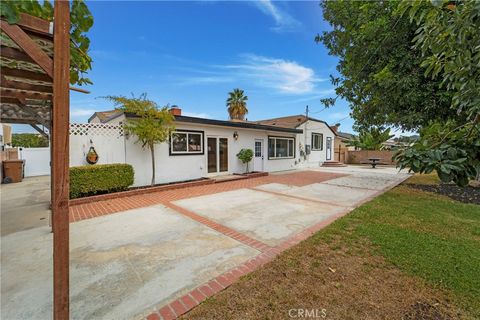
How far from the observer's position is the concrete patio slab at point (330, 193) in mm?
6719

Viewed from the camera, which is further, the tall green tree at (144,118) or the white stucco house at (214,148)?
the white stucco house at (214,148)

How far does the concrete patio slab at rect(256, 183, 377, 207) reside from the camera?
6.72 metres

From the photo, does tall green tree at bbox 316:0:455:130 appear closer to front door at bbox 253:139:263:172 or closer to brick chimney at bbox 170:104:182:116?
front door at bbox 253:139:263:172

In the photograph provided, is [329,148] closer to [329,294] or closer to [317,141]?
[317,141]

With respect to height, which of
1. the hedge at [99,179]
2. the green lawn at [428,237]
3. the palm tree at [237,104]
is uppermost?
the palm tree at [237,104]

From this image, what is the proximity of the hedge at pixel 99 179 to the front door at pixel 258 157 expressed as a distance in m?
7.28

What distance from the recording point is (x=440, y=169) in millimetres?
1313

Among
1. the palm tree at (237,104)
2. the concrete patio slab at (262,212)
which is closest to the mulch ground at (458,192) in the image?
the concrete patio slab at (262,212)

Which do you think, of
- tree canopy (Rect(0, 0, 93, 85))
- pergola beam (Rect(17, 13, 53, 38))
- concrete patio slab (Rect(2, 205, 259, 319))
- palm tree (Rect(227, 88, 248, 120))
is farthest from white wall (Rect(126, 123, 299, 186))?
palm tree (Rect(227, 88, 248, 120))

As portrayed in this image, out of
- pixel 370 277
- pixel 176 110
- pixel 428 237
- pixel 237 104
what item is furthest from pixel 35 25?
pixel 237 104

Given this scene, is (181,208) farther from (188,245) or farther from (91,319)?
(91,319)

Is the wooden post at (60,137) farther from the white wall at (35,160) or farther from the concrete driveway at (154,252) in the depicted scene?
the white wall at (35,160)

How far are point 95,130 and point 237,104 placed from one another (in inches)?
571

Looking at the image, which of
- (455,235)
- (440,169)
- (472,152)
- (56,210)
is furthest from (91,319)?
(455,235)
